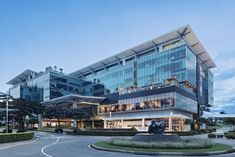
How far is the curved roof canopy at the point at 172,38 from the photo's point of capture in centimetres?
10000

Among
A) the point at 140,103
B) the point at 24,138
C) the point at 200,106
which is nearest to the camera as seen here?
the point at 24,138

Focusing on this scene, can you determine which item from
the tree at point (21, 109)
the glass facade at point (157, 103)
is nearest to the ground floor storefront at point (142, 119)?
the glass facade at point (157, 103)

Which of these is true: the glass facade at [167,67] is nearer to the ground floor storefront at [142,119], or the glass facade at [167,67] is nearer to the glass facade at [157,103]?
the glass facade at [157,103]

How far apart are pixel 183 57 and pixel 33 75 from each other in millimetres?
79325

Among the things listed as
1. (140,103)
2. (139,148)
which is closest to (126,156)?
(139,148)

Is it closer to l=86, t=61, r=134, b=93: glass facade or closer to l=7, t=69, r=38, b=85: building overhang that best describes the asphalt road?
l=86, t=61, r=134, b=93: glass facade

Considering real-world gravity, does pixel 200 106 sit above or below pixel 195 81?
below

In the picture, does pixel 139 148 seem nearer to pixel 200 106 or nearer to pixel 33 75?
pixel 200 106

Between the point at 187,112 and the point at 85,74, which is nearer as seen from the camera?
the point at 187,112

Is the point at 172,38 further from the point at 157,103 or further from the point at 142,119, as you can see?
the point at 142,119

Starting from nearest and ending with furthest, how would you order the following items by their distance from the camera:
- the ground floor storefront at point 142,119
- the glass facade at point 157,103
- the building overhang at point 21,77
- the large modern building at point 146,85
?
the glass facade at point 157,103 < the ground floor storefront at point 142,119 < the large modern building at point 146,85 < the building overhang at point 21,77

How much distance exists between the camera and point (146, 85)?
354ft

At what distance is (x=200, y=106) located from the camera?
11200cm

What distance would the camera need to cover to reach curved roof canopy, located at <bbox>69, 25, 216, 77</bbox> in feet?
328
